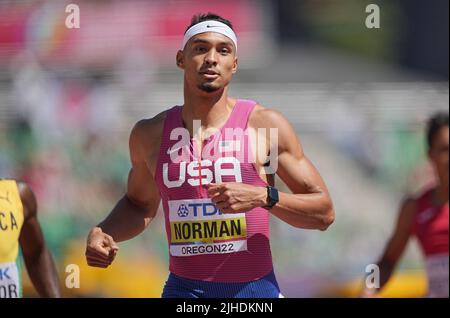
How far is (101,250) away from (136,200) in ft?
2.21

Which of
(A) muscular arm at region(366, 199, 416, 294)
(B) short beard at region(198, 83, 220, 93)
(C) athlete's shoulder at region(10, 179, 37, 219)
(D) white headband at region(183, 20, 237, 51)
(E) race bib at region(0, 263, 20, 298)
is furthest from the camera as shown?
(A) muscular arm at region(366, 199, 416, 294)

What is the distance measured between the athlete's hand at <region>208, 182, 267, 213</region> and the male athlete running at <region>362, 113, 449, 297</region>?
10.4 feet

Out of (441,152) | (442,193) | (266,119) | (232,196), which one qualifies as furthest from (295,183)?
(441,152)

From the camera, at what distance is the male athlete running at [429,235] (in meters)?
7.73

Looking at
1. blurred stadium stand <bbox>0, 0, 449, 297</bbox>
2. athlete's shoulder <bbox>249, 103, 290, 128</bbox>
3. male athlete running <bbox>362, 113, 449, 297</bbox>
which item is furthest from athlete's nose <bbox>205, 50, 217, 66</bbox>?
blurred stadium stand <bbox>0, 0, 449, 297</bbox>

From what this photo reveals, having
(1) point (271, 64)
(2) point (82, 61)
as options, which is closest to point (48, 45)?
(2) point (82, 61)

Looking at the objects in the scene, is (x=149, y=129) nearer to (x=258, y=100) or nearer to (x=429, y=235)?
(x=429, y=235)

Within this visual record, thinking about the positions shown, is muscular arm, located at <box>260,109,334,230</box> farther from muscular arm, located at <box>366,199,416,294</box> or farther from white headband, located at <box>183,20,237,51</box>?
muscular arm, located at <box>366,199,416,294</box>

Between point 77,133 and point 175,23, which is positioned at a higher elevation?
point 175,23

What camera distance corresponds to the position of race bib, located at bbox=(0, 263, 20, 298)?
230 inches

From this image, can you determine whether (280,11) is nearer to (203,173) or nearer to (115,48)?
(115,48)

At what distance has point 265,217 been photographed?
5062 mm

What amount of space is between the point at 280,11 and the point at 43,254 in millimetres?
7892

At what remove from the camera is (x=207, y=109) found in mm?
5105
